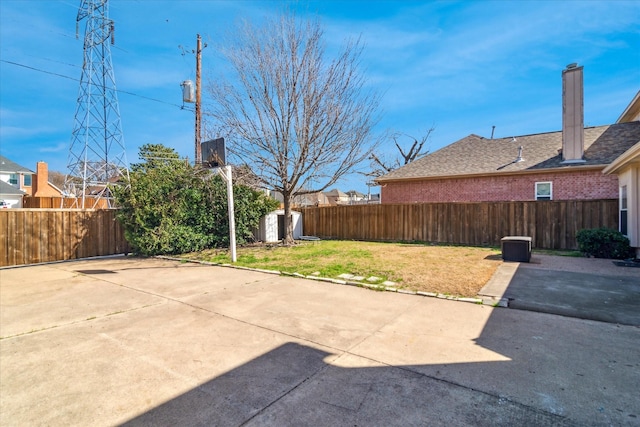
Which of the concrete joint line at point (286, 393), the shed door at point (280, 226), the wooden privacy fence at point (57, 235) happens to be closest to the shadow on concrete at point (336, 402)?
the concrete joint line at point (286, 393)

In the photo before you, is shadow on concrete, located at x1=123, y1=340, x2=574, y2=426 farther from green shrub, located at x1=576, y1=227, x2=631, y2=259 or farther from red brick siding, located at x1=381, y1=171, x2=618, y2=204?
red brick siding, located at x1=381, y1=171, x2=618, y2=204

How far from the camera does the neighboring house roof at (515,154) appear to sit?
42.7 ft

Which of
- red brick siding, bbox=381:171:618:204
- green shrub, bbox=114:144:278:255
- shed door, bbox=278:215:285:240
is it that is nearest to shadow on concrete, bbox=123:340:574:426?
green shrub, bbox=114:144:278:255

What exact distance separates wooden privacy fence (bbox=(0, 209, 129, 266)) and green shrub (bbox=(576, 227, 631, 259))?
14800mm

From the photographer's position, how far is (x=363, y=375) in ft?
8.98

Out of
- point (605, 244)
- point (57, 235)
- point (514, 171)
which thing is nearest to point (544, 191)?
point (514, 171)

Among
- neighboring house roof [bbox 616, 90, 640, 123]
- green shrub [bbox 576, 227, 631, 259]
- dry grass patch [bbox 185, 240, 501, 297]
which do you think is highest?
neighboring house roof [bbox 616, 90, 640, 123]

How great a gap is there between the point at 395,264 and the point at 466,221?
617 cm

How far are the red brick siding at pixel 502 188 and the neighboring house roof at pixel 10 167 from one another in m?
37.0

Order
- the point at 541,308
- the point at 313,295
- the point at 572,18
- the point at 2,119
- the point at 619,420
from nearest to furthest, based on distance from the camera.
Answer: the point at 619,420 → the point at 541,308 → the point at 313,295 → the point at 572,18 → the point at 2,119

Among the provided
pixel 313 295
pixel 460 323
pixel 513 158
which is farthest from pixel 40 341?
pixel 513 158

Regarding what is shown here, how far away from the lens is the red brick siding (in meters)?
12.6

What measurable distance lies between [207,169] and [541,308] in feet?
32.8

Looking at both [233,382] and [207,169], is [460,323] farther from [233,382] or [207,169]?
[207,169]
